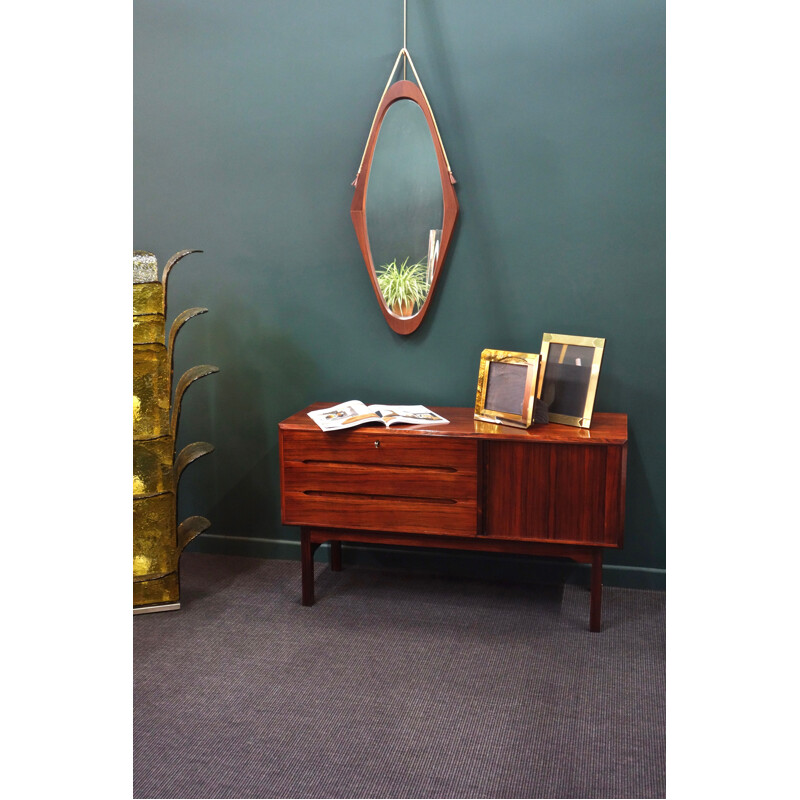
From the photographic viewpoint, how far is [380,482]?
8.54 ft

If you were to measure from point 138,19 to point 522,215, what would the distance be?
1.80m

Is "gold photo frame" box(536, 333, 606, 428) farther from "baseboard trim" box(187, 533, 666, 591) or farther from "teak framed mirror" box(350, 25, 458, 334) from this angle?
"baseboard trim" box(187, 533, 666, 591)

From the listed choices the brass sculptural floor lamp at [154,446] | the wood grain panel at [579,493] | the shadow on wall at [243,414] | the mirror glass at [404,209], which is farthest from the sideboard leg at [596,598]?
the brass sculptural floor lamp at [154,446]

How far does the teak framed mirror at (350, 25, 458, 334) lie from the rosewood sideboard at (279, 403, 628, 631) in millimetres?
590

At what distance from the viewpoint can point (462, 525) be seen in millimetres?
2564

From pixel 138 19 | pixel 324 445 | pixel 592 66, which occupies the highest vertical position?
pixel 138 19

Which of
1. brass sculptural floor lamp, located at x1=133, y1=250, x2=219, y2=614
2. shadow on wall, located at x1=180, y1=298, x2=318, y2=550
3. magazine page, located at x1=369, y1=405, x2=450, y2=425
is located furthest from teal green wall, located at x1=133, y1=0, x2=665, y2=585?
brass sculptural floor lamp, located at x1=133, y1=250, x2=219, y2=614

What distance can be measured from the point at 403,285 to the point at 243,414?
35.2 inches

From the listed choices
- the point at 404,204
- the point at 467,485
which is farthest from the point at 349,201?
the point at 467,485

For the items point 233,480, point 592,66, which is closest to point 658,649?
point 233,480

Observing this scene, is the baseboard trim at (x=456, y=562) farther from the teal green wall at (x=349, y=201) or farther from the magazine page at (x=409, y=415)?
the magazine page at (x=409, y=415)

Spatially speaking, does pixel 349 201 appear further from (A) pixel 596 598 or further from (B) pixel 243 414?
(A) pixel 596 598

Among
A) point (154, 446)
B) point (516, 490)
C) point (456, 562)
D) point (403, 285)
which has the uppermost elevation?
point (403, 285)
